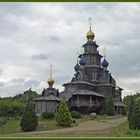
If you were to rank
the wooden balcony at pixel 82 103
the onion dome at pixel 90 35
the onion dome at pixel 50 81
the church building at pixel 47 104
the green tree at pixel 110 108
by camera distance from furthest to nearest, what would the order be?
the onion dome at pixel 90 35 → the onion dome at pixel 50 81 → the wooden balcony at pixel 82 103 → the church building at pixel 47 104 → the green tree at pixel 110 108

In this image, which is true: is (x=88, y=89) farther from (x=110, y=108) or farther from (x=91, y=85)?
(x=110, y=108)

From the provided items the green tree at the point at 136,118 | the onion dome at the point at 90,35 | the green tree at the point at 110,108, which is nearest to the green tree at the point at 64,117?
the green tree at the point at 136,118

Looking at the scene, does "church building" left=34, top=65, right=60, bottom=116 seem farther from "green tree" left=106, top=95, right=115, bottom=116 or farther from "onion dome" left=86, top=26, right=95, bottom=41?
"onion dome" left=86, top=26, right=95, bottom=41

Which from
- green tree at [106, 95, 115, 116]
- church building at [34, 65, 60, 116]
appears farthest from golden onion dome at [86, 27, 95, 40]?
church building at [34, 65, 60, 116]

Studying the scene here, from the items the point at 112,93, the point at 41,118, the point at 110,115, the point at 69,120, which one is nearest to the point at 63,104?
the point at 69,120

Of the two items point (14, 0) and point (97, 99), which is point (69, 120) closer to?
point (97, 99)

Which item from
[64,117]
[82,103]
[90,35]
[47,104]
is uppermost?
[90,35]

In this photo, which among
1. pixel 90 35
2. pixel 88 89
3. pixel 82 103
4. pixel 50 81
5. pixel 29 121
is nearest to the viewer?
pixel 29 121

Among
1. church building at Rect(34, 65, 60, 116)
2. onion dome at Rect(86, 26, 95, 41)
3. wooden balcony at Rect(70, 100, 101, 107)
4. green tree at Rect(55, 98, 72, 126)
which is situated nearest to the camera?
green tree at Rect(55, 98, 72, 126)

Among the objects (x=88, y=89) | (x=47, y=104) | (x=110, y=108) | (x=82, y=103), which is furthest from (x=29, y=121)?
(x=88, y=89)

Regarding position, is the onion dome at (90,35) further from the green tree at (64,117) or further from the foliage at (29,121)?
the foliage at (29,121)

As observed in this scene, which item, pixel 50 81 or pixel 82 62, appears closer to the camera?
pixel 82 62

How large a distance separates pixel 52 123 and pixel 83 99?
1234 centimetres

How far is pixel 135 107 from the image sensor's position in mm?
30062
